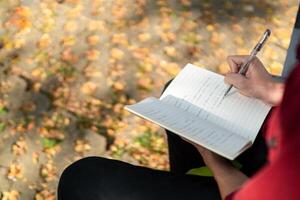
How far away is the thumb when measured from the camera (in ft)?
5.40

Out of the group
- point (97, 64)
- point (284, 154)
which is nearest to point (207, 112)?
point (284, 154)

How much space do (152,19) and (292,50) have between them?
1211mm

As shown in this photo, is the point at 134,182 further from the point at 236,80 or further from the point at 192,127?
the point at 236,80

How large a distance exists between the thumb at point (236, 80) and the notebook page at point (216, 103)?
3 centimetres

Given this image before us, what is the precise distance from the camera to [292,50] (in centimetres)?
239

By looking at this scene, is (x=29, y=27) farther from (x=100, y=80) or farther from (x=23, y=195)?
(x=23, y=195)

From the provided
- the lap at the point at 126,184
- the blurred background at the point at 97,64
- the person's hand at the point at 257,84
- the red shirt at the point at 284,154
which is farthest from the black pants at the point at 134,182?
the blurred background at the point at 97,64

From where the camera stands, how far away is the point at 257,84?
1.68 metres

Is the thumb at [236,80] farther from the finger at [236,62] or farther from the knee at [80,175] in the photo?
the knee at [80,175]

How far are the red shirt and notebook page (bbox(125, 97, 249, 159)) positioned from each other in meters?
0.43

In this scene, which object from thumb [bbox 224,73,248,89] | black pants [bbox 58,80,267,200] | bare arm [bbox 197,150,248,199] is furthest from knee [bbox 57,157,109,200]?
thumb [bbox 224,73,248,89]

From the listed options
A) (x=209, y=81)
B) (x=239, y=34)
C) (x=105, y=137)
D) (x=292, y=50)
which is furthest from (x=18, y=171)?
(x=239, y=34)

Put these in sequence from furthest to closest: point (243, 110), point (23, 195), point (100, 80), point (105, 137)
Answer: point (100, 80) < point (105, 137) < point (23, 195) < point (243, 110)

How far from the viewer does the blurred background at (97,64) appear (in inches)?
99.2
